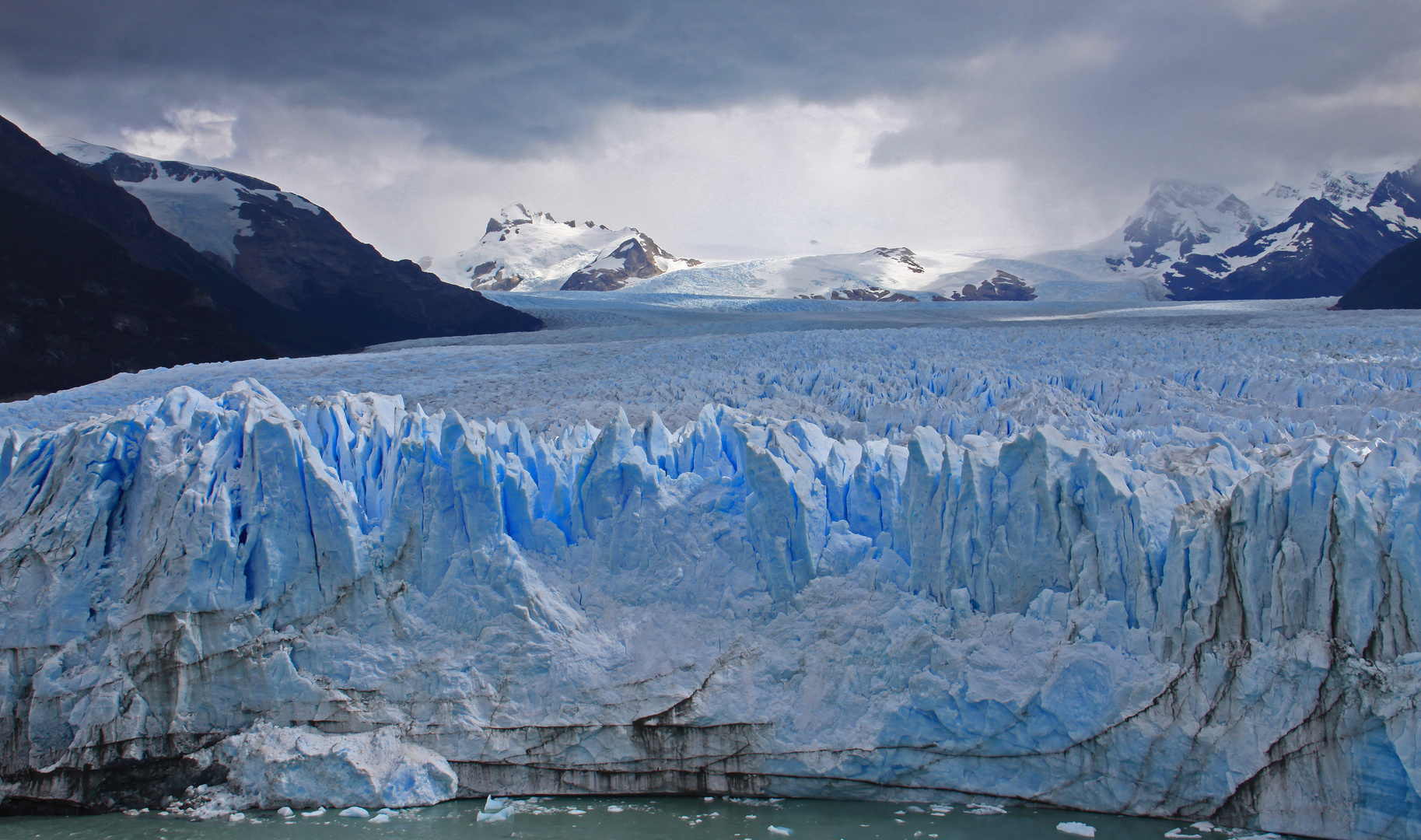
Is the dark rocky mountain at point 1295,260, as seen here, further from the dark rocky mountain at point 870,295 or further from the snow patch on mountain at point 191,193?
the snow patch on mountain at point 191,193

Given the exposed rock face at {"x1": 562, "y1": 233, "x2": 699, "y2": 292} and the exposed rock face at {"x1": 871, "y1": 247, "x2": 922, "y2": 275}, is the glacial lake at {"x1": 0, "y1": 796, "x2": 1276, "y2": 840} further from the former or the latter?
the exposed rock face at {"x1": 562, "y1": 233, "x2": 699, "y2": 292}

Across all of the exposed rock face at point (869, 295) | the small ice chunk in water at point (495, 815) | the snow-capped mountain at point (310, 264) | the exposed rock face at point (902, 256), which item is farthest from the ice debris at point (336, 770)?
the exposed rock face at point (902, 256)

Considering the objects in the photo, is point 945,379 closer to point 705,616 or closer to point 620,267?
point 705,616

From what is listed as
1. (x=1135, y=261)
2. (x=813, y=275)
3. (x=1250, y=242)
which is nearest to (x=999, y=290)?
(x=813, y=275)

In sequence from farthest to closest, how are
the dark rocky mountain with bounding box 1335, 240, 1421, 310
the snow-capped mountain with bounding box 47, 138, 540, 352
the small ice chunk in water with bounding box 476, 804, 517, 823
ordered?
1. the snow-capped mountain with bounding box 47, 138, 540, 352
2. the dark rocky mountain with bounding box 1335, 240, 1421, 310
3. the small ice chunk in water with bounding box 476, 804, 517, 823

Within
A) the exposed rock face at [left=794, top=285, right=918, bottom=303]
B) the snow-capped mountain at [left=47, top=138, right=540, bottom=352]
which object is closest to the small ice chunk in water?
the snow-capped mountain at [left=47, top=138, right=540, bottom=352]
